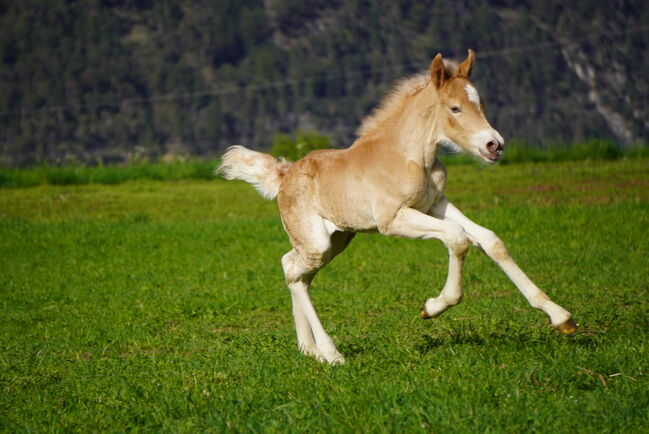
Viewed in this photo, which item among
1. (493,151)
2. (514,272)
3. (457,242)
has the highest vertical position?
(493,151)

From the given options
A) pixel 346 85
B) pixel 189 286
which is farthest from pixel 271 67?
pixel 189 286

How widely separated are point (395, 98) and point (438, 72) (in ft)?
1.98

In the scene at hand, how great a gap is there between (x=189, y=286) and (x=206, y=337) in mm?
2620

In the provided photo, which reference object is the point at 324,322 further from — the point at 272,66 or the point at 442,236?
the point at 272,66

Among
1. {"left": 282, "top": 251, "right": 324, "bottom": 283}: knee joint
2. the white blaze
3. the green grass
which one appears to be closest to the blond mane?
the white blaze

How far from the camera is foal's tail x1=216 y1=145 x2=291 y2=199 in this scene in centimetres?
771

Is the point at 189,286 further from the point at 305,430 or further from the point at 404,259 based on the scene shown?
the point at 305,430

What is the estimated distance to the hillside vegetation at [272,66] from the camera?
62.9 m

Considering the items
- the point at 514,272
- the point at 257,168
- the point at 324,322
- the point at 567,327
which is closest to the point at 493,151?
the point at 514,272

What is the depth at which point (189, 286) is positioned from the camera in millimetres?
11172

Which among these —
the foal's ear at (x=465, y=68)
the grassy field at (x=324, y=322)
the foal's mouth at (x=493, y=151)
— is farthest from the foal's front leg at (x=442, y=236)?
the foal's ear at (x=465, y=68)

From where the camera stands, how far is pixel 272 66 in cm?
7200

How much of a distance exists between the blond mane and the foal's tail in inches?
32.4

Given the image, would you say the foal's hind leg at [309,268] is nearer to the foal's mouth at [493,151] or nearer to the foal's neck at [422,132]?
the foal's neck at [422,132]
